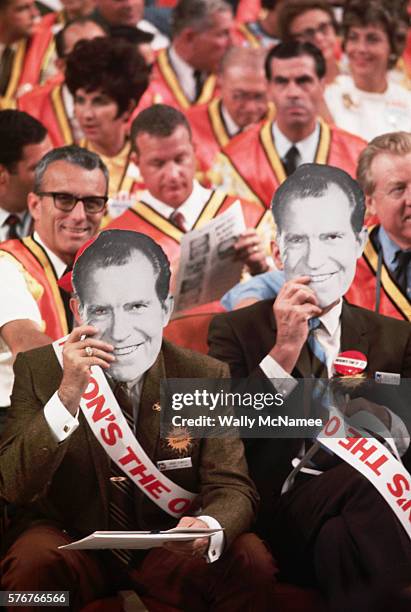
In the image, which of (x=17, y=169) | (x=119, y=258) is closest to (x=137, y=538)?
(x=119, y=258)

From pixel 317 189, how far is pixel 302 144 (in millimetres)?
310

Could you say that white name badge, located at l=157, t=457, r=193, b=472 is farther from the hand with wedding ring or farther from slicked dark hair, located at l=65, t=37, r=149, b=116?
slicked dark hair, located at l=65, t=37, r=149, b=116

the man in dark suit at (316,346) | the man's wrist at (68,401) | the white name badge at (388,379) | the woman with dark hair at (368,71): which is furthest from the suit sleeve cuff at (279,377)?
the woman with dark hair at (368,71)

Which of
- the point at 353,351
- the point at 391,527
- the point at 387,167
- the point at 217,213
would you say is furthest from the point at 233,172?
the point at 391,527

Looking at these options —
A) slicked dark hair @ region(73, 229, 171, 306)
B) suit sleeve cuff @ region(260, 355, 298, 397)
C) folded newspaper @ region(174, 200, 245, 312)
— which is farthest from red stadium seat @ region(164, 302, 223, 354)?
suit sleeve cuff @ region(260, 355, 298, 397)

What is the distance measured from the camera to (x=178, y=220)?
392cm

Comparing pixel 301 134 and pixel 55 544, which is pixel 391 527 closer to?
pixel 55 544

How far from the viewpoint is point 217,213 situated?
154 inches

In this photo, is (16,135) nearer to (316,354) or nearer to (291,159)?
(291,159)

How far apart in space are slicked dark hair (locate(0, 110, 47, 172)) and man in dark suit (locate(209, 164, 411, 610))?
0.94 meters

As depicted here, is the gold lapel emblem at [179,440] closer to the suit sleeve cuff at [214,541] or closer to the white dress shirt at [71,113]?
the suit sleeve cuff at [214,541]

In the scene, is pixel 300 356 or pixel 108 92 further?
pixel 108 92

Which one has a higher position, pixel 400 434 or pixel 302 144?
pixel 302 144

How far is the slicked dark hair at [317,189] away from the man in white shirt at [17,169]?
0.89 meters
